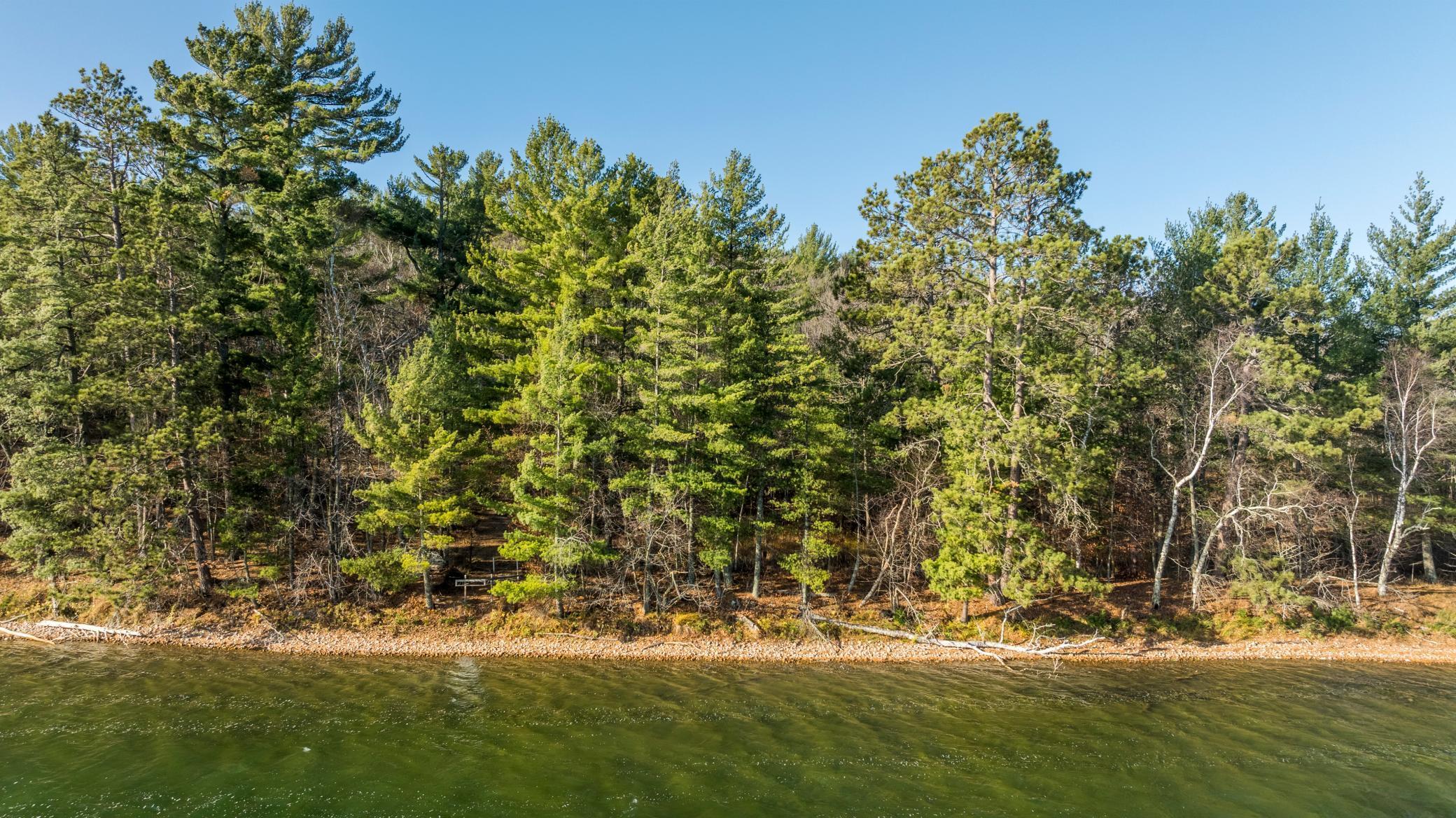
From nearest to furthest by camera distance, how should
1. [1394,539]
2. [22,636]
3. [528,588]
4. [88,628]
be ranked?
[22,636] → [88,628] → [528,588] → [1394,539]

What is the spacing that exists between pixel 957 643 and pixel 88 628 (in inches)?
1164

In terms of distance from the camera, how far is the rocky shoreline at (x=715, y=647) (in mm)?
21391

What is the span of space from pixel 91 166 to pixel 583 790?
25574 mm

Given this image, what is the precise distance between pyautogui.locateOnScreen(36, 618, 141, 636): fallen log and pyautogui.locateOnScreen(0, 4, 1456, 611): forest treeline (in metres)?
1.27

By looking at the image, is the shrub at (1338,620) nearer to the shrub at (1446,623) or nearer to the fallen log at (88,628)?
the shrub at (1446,623)

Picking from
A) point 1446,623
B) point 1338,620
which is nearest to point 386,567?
point 1338,620

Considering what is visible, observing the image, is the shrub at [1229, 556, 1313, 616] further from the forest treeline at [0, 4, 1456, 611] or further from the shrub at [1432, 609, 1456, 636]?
the shrub at [1432, 609, 1456, 636]

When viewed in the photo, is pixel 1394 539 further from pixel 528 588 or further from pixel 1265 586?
pixel 528 588

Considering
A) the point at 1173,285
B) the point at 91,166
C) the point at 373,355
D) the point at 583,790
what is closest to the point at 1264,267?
the point at 1173,285

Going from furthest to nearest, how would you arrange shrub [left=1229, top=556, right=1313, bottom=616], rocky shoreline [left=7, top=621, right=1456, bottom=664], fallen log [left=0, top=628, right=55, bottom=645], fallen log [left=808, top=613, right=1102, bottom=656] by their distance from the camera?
shrub [left=1229, top=556, right=1313, bottom=616], fallen log [left=808, top=613, right=1102, bottom=656], rocky shoreline [left=7, top=621, right=1456, bottom=664], fallen log [left=0, top=628, right=55, bottom=645]

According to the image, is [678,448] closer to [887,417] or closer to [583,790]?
[887,417]

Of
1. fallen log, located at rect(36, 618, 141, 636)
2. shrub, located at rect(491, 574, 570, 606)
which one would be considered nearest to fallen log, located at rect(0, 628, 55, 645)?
fallen log, located at rect(36, 618, 141, 636)

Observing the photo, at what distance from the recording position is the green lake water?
1271 centimetres

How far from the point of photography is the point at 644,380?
75.4 feet
